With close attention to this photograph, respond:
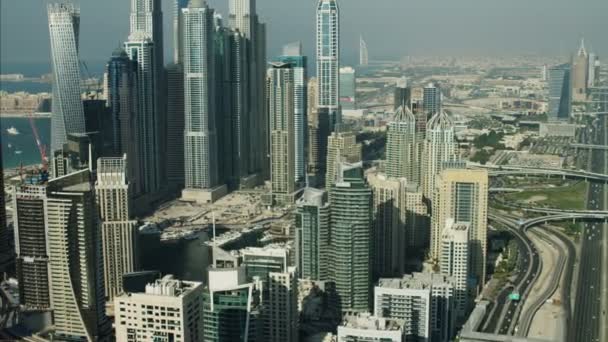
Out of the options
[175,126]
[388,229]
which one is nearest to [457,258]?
[388,229]

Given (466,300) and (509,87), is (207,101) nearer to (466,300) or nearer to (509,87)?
(509,87)

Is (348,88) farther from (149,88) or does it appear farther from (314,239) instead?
(314,239)

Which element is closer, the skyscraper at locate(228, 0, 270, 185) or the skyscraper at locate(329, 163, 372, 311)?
the skyscraper at locate(329, 163, 372, 311)

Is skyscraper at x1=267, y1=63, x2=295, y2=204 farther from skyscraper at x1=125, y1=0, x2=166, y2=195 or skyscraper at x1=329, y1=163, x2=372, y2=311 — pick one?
skyscraper at x1=329, y1=163, x2=372, y2=311

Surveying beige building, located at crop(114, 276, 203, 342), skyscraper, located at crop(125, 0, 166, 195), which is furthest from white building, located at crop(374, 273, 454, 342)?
skyscraper, located at crop(125, 0, 166, 195)

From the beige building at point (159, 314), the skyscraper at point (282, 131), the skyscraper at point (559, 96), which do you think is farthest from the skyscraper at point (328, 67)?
the beige building at point (159, 314)
